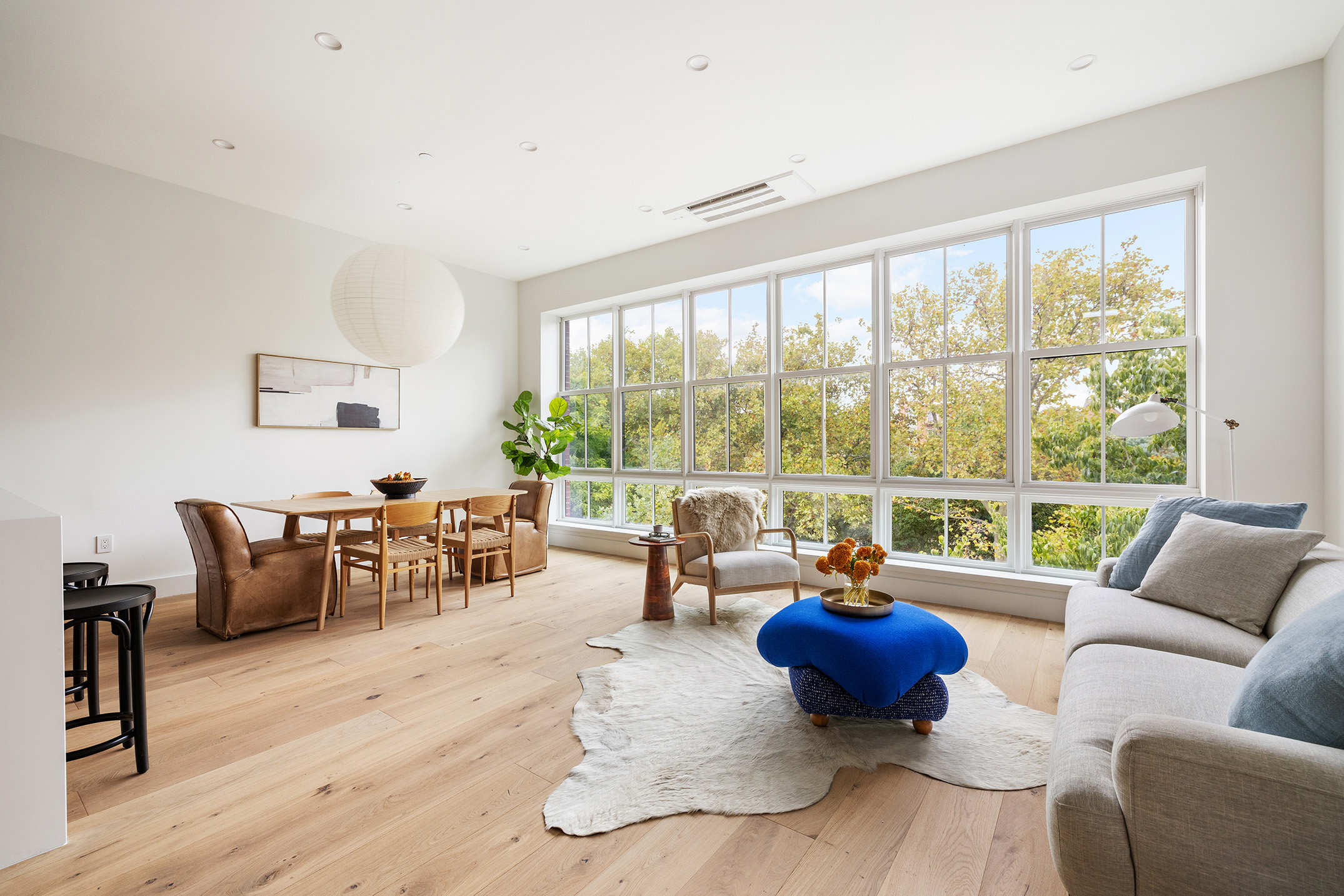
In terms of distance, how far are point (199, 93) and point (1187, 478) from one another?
243 inches

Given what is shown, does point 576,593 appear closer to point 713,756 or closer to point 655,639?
point 655,639

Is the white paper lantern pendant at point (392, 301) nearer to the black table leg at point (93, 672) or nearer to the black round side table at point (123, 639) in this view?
the black round side table at point (123, 639)

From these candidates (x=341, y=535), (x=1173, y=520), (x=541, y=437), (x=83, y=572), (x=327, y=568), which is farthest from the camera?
(x=541, y=437)

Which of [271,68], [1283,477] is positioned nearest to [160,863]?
[271,68]

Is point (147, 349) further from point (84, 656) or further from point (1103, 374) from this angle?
point (1103, 374)

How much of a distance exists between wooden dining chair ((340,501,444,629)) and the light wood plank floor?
86 cm

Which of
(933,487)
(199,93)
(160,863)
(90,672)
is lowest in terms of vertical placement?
(160,863)

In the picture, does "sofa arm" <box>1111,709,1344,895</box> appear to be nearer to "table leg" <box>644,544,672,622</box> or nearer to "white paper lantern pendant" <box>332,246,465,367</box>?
"table leg" <box>644,544,672,622</box>

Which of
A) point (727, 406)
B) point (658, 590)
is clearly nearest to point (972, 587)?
point (658, 590)

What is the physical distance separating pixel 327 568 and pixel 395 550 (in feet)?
1.34

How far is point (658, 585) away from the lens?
12.6ft

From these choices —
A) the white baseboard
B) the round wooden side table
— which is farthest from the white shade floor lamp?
the round wooden side table

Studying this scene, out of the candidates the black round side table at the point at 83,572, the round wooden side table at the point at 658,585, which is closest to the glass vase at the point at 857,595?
the round wooden side table at the point at 658,585

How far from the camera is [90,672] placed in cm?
216
